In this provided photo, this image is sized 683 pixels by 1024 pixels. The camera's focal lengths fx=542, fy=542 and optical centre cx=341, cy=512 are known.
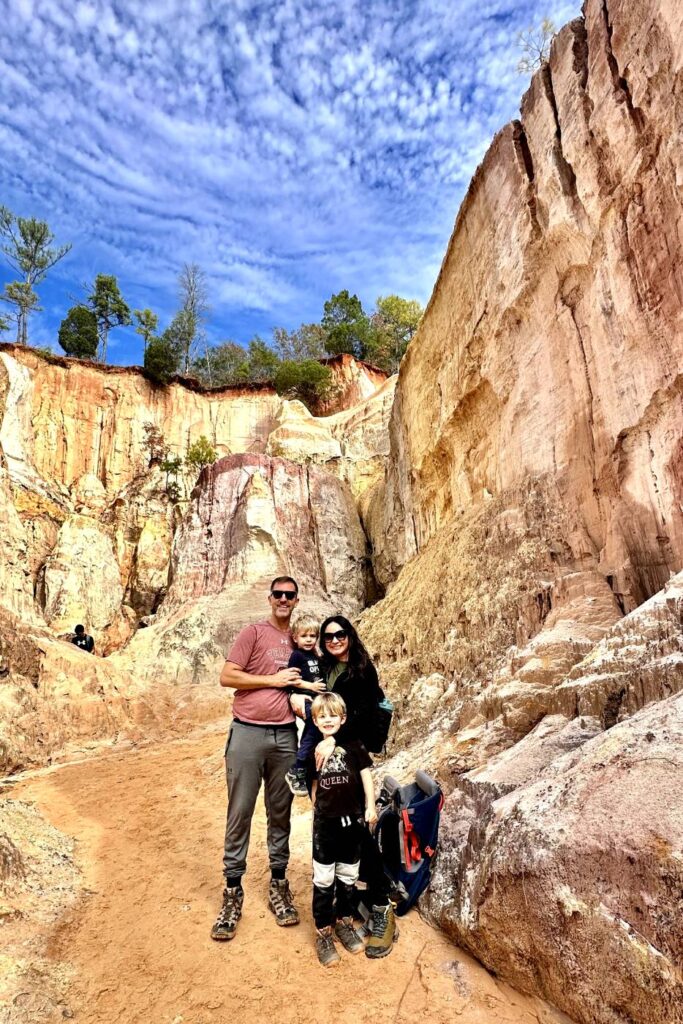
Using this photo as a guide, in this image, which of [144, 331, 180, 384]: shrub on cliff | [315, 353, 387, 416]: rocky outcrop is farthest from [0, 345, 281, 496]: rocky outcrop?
[315, 353, 387, 416]: rocky outcrop

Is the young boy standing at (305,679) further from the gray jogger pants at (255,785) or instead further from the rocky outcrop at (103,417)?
the rocky outcrop at (103,417)

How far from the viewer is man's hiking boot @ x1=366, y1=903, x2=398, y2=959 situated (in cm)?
282

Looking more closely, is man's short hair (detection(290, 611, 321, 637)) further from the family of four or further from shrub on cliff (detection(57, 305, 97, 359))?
shrub on cliff (detection(57, 305, 97, 359))

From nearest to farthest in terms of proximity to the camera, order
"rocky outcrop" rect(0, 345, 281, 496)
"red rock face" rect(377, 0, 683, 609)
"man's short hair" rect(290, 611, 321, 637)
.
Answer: "man's short hair" rect(290, 611, 321, 637) → "red rock face" rect(377, 0, 683, 609) → "rocky outcrop" rect(0, 345, 281, 496)

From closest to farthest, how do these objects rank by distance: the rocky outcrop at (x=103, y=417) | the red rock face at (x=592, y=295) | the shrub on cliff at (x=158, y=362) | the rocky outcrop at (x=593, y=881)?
the rocky outcrop at (x=593, y=881) → the red rock face at (x=592, y=295) → the rocky outcrop at (x=103, y=417) → the shrub on cliff at (x=158, y=362)

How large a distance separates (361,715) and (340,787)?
0.39m

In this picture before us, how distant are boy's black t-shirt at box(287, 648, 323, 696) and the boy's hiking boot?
47cm

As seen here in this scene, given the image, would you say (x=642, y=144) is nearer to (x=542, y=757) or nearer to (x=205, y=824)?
(x=542, y=757)

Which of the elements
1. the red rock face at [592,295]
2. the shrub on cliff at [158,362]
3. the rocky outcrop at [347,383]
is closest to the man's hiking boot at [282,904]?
the red rock face at [592,295]

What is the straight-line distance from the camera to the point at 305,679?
3.36 metres

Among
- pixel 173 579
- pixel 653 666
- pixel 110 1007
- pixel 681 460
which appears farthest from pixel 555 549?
pixel 173 579

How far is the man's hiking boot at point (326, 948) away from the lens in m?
2.78

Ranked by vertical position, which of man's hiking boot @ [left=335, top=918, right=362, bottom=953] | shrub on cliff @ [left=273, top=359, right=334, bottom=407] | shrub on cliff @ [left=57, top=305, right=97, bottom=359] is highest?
shrub on cliff @ [left=57, top=305, right=97, bottom=359]

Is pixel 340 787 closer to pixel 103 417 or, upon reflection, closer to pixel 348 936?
pixel 348 936
